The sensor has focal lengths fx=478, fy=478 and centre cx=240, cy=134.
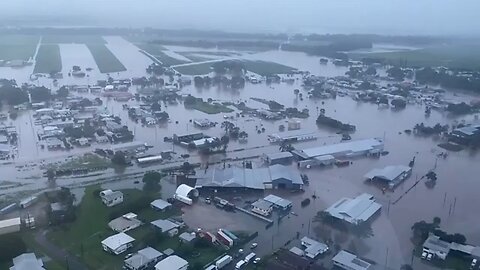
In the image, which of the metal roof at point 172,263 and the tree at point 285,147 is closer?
the metal roof at point 172,263

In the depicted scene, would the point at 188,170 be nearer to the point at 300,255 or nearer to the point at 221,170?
the point at 221,170

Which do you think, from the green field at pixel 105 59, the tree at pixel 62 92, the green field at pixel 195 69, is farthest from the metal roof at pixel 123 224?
the green field at pixel 105 59

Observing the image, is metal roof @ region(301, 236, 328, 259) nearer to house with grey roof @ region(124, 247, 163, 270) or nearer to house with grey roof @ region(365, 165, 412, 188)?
house with grey roof @ region(124, 247, 163, 270)

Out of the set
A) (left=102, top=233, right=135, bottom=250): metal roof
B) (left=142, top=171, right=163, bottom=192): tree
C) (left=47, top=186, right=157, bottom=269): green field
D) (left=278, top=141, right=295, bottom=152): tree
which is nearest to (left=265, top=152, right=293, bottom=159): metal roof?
(left=278, top=141, right=295, bottom=152): tree

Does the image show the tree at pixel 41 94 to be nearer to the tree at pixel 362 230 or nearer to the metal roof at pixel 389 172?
the metal roof at pixel 389 172

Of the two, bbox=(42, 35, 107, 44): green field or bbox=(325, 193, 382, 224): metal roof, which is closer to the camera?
bbox=(325, 193, 382, 224): metal roof

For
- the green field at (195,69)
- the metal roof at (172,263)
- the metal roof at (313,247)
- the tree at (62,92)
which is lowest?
the metal roof at (172,263)
